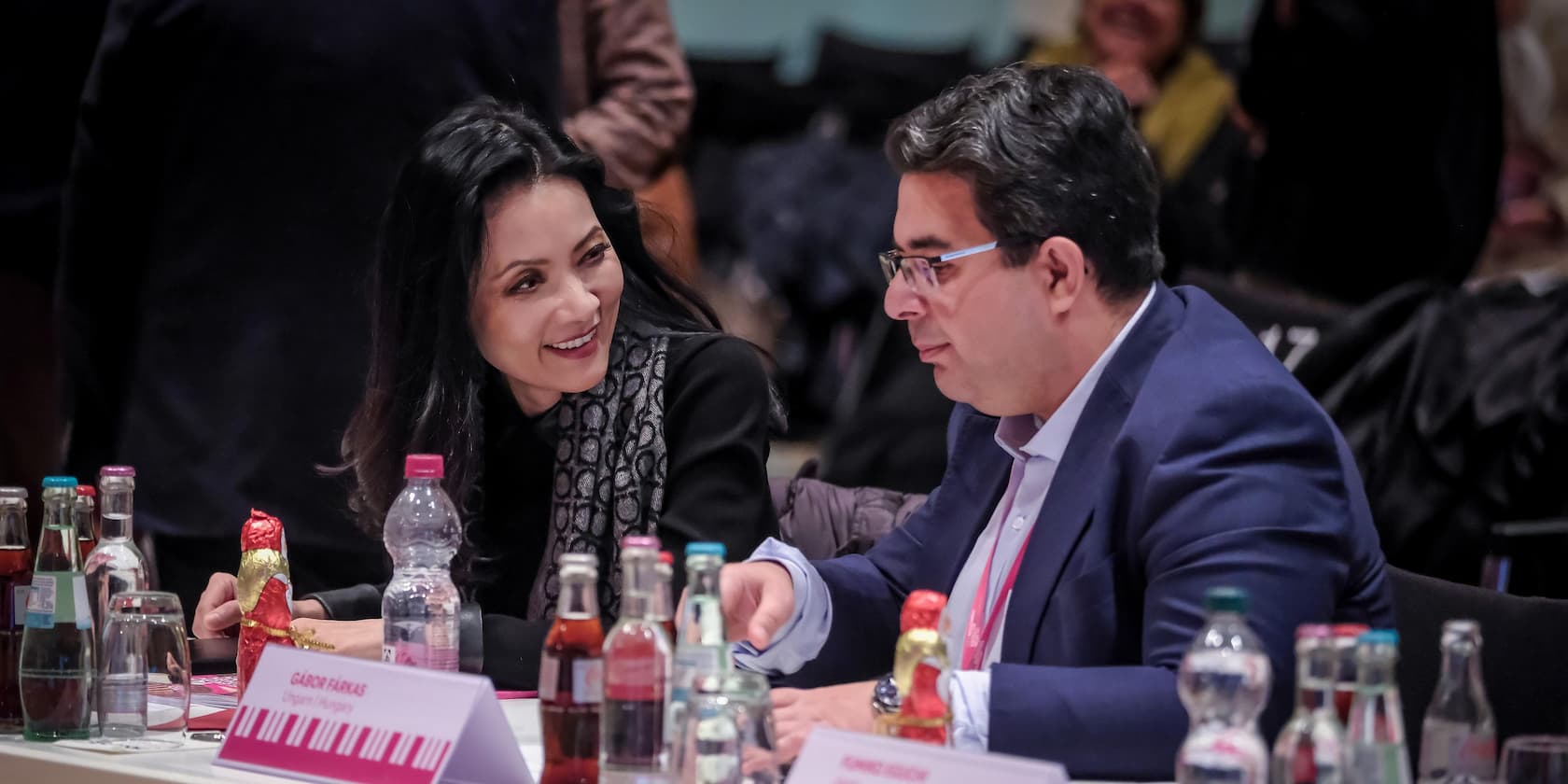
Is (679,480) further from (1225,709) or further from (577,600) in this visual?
(1225,709)

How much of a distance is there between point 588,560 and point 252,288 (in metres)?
1.30

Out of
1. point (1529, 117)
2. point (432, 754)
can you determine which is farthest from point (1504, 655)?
point (1529, 117)

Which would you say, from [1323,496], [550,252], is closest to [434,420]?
[550,252]

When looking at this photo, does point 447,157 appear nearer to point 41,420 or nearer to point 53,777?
point 53,777

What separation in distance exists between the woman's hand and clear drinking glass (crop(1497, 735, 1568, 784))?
3.66 ft

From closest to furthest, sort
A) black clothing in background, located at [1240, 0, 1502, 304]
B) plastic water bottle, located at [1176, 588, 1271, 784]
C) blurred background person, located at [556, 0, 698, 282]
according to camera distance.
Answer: plastic water bottle, located at [1176, 588, 1271, 784]
blurred background person, located at [556, 0, 698, 282]
black clothing in background, located at [1240, 0, 1502, 304]

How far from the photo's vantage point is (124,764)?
1.62m

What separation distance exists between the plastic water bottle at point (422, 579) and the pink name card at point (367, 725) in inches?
7.3

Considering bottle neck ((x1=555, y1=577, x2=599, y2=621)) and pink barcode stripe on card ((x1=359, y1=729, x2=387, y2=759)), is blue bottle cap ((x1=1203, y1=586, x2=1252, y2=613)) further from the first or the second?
pink barcode stripe on card ((x1=359, y1=729, x2=387, y2=759))

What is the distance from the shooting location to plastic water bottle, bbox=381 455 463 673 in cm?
183

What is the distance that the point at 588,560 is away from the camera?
1.48m

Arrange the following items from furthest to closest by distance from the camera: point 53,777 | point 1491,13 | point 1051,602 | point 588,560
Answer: point 1491,13 → point 1051,602 → point 53,777 → point 588,560

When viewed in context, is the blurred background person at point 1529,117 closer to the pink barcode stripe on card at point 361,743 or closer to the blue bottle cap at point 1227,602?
the blue bottle cap at point 1227,602

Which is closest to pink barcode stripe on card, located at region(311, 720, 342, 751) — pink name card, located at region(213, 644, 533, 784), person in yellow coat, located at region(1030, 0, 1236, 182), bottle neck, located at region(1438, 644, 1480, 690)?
pink name card, located at region(213, 644, 533, 784)
